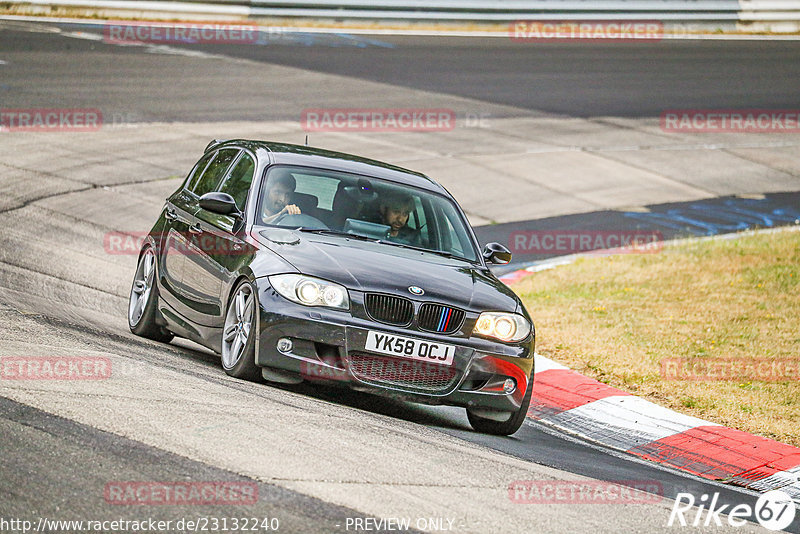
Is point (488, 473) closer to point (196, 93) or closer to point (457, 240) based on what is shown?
point (457, 240)

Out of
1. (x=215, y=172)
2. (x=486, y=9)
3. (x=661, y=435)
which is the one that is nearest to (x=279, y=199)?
(x=215, y=172)

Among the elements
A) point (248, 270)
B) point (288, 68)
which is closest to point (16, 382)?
point (248, 270)

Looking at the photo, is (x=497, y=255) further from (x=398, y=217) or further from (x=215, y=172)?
(x=215, y=172)

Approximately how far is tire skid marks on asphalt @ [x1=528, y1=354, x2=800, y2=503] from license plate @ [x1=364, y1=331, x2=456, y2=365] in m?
1.68

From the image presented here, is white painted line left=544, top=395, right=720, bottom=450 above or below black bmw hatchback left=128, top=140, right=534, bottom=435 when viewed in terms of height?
below

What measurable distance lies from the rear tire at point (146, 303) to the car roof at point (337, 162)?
124 centimetres

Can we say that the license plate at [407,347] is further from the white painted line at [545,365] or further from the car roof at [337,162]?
the white painted line at [545,365]

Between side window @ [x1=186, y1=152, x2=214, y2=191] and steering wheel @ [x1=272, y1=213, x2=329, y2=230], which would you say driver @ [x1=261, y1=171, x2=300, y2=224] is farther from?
side window @ [x1=186, y1=152, x2=214, y2=191]

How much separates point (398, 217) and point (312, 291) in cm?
147

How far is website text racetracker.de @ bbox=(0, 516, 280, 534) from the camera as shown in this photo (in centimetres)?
461

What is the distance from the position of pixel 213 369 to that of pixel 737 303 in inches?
262

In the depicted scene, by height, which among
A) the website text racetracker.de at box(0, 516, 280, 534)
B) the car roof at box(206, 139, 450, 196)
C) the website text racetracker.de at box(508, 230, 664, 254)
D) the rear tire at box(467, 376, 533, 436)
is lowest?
the website text racetracker.de at box(508, 230, 664, 254)

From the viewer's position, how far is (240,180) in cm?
916

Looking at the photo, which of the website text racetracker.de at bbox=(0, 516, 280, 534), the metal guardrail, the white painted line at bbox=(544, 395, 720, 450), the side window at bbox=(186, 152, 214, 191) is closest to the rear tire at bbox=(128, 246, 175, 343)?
the side window at bbox=(186, 152, 214, 191)
